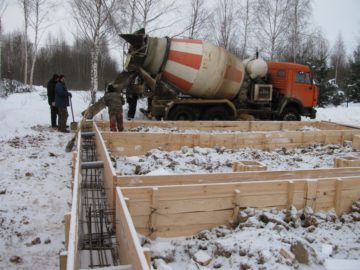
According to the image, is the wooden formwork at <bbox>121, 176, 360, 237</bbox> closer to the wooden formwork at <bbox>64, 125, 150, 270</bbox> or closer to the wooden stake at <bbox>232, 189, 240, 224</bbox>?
the wooden stake at <bbox>232, 189, 240, 224</bbox>

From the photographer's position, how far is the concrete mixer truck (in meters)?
10.8

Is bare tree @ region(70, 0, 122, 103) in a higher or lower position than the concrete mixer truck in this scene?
higher

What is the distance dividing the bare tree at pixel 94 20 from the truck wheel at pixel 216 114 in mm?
5244

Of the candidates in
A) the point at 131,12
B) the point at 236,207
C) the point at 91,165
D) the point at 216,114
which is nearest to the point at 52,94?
the point at 216,114

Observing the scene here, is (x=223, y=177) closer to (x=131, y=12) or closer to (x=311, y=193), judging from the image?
(x=311, y=193)

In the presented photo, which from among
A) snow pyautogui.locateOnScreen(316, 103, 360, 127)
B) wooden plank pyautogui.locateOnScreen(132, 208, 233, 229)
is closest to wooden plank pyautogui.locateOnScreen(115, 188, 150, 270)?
wooden plank pyautogui.locateOnScreen(132, 208, 233, 229)

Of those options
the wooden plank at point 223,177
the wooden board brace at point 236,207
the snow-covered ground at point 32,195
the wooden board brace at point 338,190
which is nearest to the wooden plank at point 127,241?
the wooden plank at point 223,177

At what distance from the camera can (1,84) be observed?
894 inches

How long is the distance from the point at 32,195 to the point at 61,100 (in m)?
5.12

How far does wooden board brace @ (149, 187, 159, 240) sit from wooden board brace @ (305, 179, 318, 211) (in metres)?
1.82

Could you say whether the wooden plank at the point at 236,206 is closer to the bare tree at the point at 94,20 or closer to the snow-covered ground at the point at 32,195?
the snow-covered ground at the point at 32,195

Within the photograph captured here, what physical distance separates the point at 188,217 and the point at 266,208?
969 millimetres

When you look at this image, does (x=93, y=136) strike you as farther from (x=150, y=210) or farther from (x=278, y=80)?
(x=278, y=80)

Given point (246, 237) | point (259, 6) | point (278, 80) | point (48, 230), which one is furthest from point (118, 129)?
point (259, 6)
